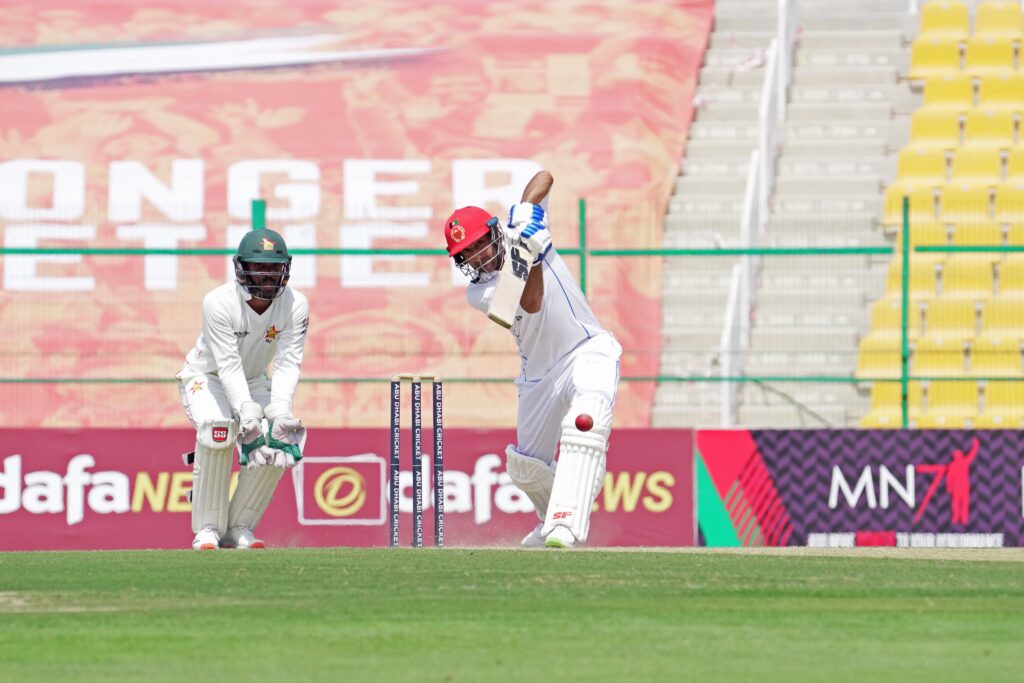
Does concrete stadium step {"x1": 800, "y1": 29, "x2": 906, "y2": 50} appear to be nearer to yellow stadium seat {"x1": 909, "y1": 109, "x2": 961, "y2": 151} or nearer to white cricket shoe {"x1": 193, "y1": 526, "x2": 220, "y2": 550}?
yellow stadium seat {"x1": 909, "y1": 109, "x2": 961, "y2": 151}

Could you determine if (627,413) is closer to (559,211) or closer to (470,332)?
(470,332)

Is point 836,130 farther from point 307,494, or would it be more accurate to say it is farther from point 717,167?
point 307,494

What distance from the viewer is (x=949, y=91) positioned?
19141 millimetres

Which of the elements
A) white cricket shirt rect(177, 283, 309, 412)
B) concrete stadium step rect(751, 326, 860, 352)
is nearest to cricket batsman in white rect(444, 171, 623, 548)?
white cricket shirt rect(177, 283, 309, 412)

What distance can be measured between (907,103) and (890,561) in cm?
1115

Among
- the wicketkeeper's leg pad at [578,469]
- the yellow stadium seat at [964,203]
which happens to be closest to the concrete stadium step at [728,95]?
the yellow stadium seat at [964,203]

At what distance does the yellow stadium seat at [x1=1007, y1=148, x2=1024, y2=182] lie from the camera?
18.2m

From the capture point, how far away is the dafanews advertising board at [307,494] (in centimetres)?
1324

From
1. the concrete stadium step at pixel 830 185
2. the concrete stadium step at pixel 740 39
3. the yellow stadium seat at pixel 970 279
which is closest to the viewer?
the yellow stadium seat at pixel 970 279

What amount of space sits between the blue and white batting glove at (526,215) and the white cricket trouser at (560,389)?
0.78 meters

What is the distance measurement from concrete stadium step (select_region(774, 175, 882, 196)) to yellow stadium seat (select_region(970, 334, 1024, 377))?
2.79 metres

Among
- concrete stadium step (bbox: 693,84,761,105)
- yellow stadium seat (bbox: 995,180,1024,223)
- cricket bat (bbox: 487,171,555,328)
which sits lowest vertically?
cricket bat (bbox: 487,171,555,328)

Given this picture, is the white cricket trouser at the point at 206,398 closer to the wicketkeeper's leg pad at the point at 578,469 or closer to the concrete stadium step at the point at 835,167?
the wicketkeeper's leg pad at the point at 578,469

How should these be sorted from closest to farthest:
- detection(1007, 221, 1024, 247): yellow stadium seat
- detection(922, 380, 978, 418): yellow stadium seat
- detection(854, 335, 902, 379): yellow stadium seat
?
1. detection(854, 335, 902, 379): yellow stadium seat
2. detection(922, 380, 978, 418): yellow stadium seat
3. detection(1007, 221, 1024, 247): yellow stadium seat
